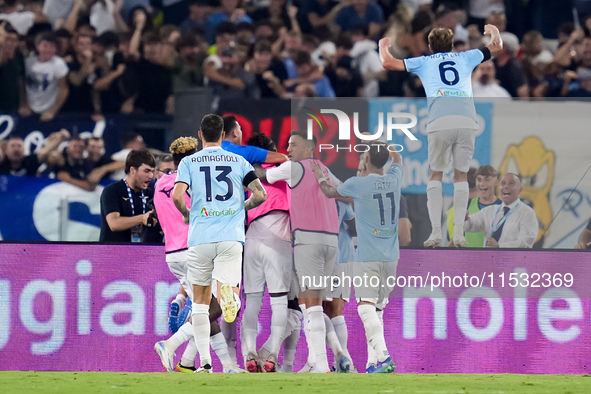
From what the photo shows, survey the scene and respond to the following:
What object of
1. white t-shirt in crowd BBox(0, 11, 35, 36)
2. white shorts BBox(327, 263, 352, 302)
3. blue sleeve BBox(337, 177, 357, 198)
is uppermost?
white t-shirt in crowd BBox(0, 11, 35, 36)

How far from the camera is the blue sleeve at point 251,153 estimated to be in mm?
7770

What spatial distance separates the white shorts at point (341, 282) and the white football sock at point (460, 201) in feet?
3.29

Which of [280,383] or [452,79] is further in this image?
[452,79]

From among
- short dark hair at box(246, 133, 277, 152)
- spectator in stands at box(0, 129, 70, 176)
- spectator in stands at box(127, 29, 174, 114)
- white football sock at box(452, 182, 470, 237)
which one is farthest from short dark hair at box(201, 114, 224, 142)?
spectator in stands at box(127, 29, 174, 114)

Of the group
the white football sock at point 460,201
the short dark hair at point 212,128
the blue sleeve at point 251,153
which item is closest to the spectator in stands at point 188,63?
the blue sleeve at point 251,153

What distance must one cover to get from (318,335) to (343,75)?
4.25 metres

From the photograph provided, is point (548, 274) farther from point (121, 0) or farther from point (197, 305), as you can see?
point (121, 0)

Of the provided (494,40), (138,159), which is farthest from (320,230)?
(494,40)

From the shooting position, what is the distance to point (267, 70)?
11.0 m

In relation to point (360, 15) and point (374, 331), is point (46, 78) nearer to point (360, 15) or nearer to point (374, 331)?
point (360, 15)

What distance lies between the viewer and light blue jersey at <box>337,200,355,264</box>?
805 cm

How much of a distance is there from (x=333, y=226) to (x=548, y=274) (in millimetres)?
1962

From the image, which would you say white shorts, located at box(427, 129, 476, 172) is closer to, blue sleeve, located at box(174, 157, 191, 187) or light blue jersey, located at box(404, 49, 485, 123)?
light blue jersey, located at box(404, 49, 485, 123)

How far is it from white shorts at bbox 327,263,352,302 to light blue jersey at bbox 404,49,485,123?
1.57 meters
